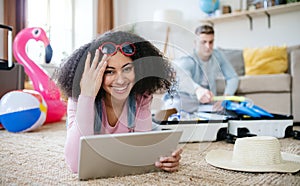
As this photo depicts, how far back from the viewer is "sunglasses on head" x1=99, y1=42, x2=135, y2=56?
685 mm

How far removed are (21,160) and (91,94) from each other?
42 cm

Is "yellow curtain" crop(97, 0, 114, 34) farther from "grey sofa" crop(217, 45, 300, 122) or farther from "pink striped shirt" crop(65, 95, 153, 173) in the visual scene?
"pink striped shirt" crop(65, 95, 153, 173)

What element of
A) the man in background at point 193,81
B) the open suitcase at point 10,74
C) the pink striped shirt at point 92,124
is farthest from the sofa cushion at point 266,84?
the pink striped shirt at point 92,124

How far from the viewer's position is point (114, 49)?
0.69 m

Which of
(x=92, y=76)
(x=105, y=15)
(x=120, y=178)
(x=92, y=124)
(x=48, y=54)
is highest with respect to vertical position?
(x=105, y=15)

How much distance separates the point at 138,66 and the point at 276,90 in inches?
64.1

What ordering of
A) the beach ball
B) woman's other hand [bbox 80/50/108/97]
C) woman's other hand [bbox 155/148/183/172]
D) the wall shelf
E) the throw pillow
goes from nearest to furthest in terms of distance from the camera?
woman's other hand [bbox 80/50/108/97], woman's other hand [bbox 155/148/183/172], the beach ball, the throw pillow, the wall shelf

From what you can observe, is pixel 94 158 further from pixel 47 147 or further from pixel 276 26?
pixel 276 26

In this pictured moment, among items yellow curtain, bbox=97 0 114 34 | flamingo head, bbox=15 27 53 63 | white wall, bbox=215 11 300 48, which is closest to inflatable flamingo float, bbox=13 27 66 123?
flamingo head, bbox=15 27 53 63

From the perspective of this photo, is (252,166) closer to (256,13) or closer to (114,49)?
(114,49)

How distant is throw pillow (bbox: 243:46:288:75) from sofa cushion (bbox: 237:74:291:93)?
1.04 feet

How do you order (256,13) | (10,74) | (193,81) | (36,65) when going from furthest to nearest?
(256,13), (36,65), (10,74), (193,81)

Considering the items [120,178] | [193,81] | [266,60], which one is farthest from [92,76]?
[266,60]

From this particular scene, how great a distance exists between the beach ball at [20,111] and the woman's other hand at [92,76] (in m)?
0.99
